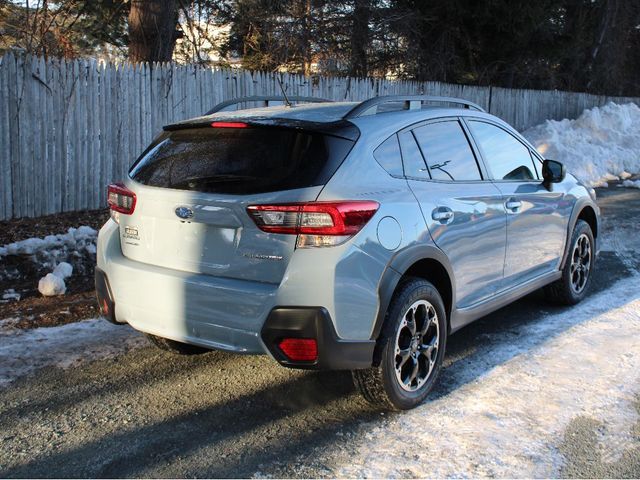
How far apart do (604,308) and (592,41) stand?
881 inches

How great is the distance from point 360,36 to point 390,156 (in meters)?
13.8

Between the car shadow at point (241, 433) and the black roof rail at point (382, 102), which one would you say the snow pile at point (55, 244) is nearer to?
the car shadow at point (241, 433)

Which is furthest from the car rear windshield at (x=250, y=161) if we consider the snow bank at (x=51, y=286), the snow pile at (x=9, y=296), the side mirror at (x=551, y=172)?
the snow pile at (x=9, y=296)

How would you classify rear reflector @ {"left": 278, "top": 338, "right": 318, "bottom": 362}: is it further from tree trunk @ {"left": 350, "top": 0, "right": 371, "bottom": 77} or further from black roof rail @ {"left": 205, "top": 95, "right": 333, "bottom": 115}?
tree trunk @ {"left": 350, "top": 0, "right": 371, "bottom": 77}

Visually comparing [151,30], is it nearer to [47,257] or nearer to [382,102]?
[47,257]

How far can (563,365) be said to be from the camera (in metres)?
4.46

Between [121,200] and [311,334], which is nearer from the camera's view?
[311,334]

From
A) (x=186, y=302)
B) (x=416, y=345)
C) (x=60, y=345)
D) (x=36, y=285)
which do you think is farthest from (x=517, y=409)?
(x=36, y=285)

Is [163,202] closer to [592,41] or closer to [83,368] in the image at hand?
[83,368]

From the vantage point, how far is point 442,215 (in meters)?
4.00

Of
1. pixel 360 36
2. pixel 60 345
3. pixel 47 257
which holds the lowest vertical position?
pixel 60 345

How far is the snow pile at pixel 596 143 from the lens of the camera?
48.6 feet

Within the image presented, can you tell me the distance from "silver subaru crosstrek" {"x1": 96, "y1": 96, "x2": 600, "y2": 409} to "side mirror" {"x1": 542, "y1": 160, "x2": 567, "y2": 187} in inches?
36.4

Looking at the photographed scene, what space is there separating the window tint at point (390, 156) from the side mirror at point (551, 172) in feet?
6.29
